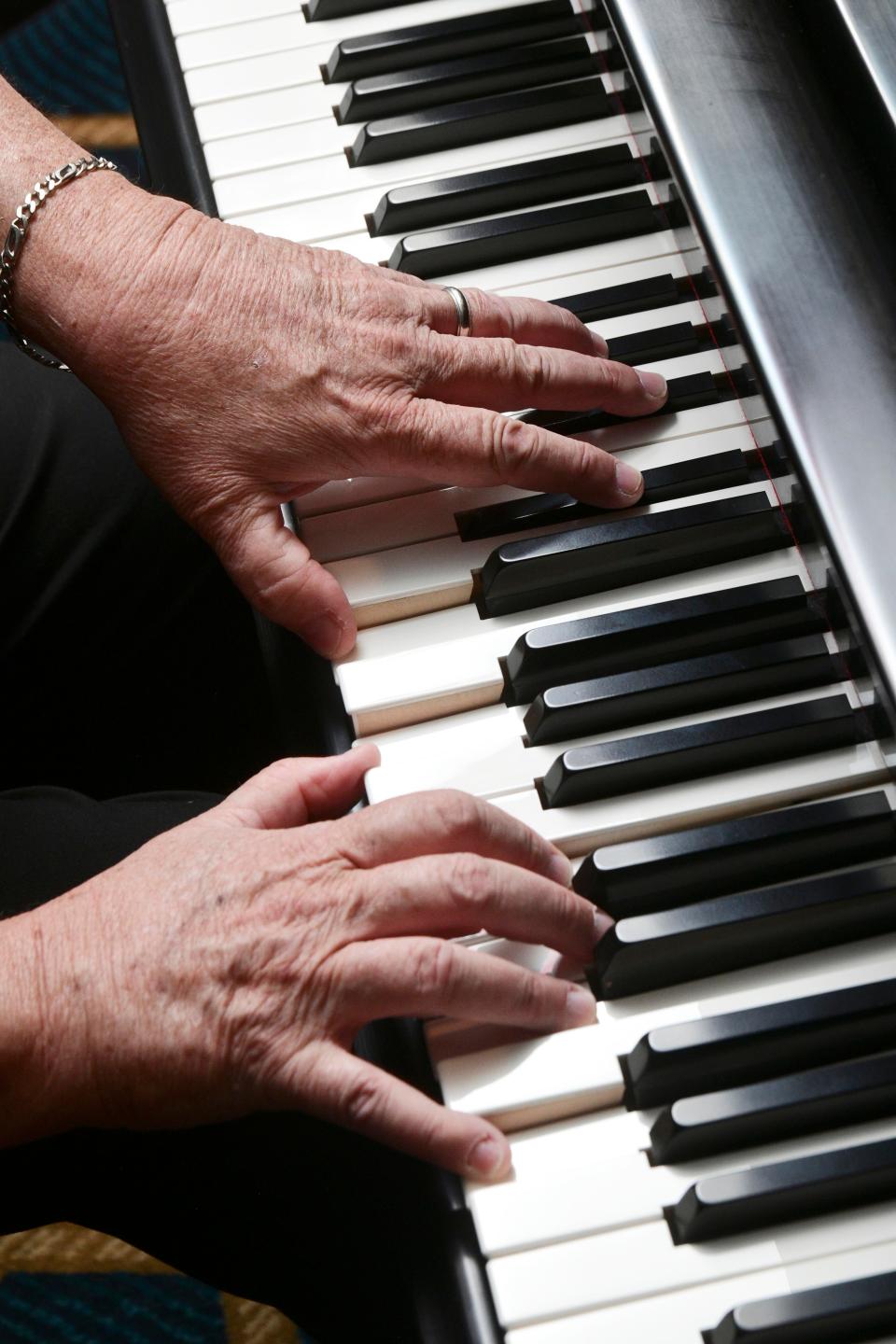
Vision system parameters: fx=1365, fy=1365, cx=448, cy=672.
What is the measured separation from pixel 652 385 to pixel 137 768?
631 millimetres

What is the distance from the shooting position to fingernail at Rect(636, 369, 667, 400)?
0.98 meters

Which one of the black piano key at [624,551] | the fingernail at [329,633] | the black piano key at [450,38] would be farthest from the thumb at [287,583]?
the black piano key at [450,38]

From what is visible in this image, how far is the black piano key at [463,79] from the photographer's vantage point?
3.70ft

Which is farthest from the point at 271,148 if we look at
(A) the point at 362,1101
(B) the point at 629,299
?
(A) the point at 362,1101

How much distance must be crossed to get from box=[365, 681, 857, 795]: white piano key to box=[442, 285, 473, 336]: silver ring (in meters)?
0.29

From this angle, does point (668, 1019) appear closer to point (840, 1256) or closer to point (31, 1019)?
point (840, 1256)

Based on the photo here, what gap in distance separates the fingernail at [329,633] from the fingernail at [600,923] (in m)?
0.25

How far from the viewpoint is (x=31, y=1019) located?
803 millimetres

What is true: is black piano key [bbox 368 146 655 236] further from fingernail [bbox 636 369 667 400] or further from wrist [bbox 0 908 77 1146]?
wrist [bbox 0 908 77 1146]

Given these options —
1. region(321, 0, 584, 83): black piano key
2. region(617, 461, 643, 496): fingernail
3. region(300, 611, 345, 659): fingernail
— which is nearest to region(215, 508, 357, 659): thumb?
region(300, 611, 345, 659): fingernail

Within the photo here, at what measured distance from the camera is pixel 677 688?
0.87m

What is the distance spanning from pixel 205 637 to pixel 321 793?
1.47ft

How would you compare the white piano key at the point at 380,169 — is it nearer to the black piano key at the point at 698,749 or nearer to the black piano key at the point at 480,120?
the black piano key at the point at 480,120

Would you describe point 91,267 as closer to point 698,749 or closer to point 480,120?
point 480,120
